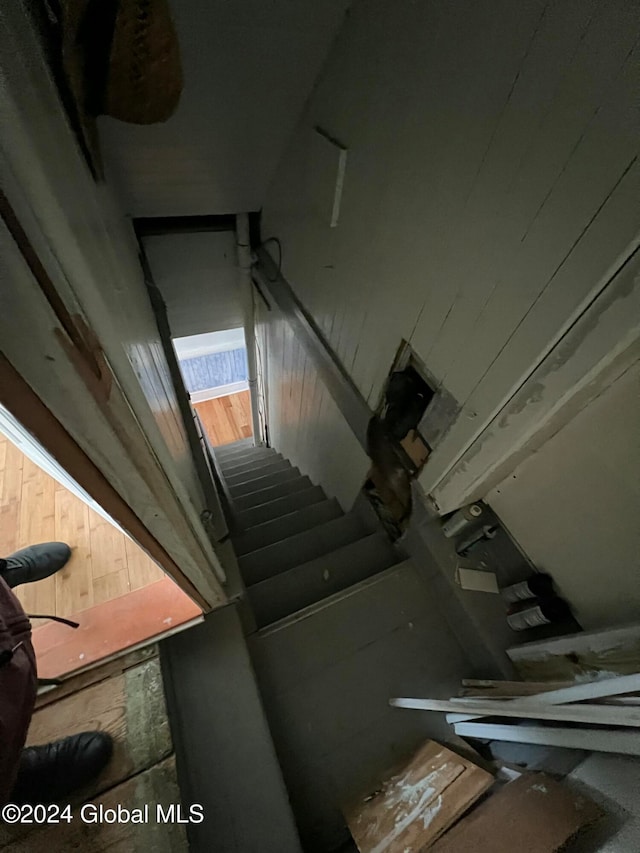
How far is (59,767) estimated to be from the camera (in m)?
0.89

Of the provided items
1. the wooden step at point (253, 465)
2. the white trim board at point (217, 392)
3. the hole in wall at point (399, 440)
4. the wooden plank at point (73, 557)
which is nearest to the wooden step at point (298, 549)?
the hole in wall at point (399, 440)

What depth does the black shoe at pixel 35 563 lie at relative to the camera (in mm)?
1244

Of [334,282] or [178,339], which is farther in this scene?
[178,339]

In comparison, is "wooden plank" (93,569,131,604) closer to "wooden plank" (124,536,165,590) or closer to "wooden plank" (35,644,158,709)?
"wooden plank" (124,536,165,590)

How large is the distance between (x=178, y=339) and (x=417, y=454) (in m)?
2.38

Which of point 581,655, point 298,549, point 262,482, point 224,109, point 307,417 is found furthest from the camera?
point 262,482

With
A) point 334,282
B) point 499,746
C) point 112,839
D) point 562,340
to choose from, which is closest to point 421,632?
point 499,746

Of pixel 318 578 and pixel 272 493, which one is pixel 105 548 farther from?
pixel 272 493

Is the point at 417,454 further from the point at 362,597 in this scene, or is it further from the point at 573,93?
the point at 573,93

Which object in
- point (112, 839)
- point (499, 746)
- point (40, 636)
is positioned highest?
point (40, 636)

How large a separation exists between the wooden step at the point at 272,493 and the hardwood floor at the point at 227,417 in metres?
1.98

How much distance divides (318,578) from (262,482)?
4.65 ft

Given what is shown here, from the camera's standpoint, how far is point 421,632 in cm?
141

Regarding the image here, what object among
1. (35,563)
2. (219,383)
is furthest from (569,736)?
(219,383)
